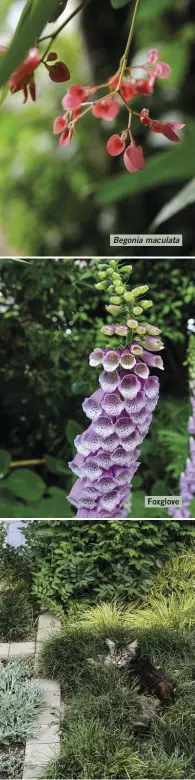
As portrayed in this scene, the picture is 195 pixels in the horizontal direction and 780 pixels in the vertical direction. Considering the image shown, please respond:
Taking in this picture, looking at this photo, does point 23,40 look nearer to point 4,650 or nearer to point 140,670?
point 140,670

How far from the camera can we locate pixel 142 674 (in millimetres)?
2674

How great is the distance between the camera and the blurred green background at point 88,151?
72.0 inches

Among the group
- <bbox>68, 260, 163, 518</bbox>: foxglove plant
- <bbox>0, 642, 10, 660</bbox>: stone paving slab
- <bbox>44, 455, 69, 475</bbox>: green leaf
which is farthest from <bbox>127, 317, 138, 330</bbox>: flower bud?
<bbox>0, 642, 10, 660</bbox>: stone paving slab

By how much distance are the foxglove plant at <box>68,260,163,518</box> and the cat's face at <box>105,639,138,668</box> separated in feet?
1.83

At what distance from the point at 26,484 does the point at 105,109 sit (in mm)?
1165

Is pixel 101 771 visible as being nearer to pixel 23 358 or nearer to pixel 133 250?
pixel 23 358

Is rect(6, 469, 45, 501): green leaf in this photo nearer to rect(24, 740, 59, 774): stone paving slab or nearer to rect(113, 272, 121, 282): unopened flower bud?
rect(113, 272, 121, 282): unopened flower bud

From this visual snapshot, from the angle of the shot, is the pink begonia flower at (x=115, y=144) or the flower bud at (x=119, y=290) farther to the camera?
the flower bud at (x=119, y=290)

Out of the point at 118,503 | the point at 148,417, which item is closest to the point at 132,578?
the point at 118,503

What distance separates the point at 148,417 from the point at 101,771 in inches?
41.0

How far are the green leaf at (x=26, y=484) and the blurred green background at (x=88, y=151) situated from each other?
679mm

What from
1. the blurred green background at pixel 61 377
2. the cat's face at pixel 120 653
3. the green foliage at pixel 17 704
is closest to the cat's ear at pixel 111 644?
the cat's face at pixel 120 653

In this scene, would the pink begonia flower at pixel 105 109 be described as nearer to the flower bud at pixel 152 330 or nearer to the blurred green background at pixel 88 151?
the blurred green background at pixel 88 151

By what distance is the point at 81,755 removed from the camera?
238 cm
